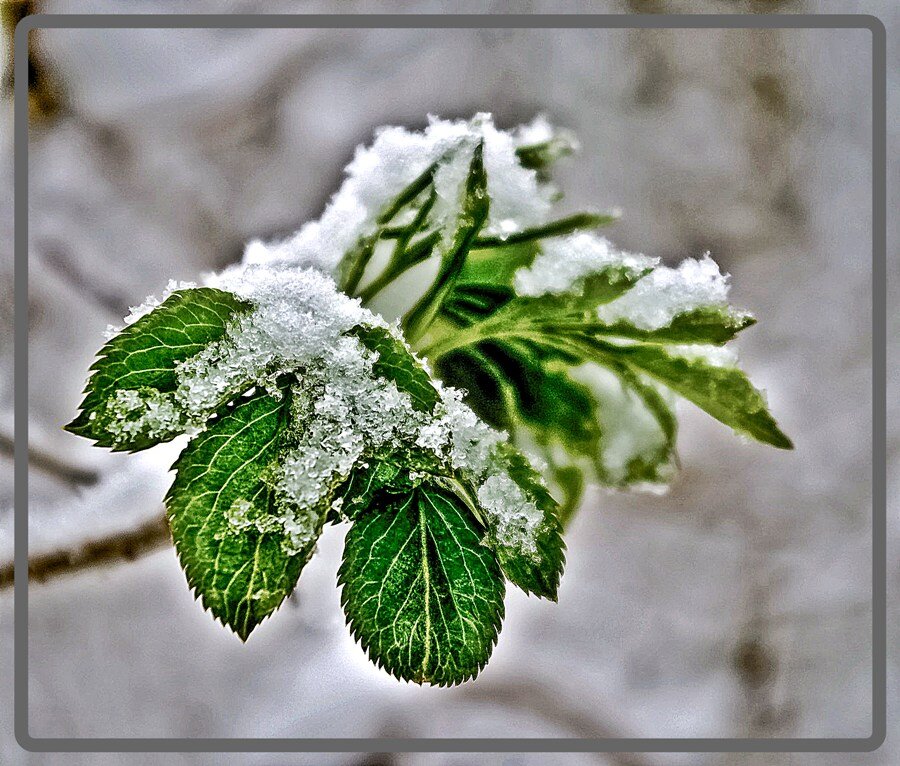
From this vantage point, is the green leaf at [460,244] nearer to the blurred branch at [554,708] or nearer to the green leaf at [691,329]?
the green leaf at [691,329]

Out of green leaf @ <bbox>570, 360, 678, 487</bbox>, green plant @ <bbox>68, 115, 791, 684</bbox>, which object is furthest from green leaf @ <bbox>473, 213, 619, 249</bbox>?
green leaf @ <bbox>570, 360, 678, 487</bbox>

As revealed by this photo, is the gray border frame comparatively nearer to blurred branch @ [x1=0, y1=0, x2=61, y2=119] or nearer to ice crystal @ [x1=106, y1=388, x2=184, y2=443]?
blurred branch @ [x1=0, y1=0, x2=61, y2=119]

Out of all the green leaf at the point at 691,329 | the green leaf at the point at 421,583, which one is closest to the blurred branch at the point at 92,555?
the green leaf at the point at 421,583

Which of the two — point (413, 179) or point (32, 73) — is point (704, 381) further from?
point (32, 73)

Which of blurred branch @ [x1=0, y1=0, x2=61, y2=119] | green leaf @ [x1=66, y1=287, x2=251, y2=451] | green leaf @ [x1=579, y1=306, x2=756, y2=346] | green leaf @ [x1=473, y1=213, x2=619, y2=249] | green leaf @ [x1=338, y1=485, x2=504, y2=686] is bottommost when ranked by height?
green leaf @ [x1=338, y1=485, x2=504, y2=686]

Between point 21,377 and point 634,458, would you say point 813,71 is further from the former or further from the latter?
point 21,377

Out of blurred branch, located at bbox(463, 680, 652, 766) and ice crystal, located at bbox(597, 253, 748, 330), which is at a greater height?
ice crystal, located at bbox(597, 253, 748, 330)
